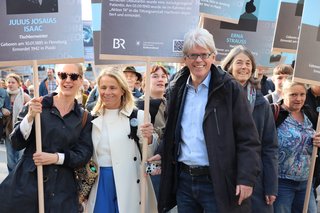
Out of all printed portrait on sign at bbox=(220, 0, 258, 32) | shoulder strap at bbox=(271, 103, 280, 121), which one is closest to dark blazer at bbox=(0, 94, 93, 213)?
shoulder strap at bbox=(271, 103, 280, 121)

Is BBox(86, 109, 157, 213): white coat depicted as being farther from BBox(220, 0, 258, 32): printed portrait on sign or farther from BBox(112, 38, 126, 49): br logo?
BBox(220, 0, 258, 32): printed portrait on sign

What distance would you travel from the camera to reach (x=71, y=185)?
131 inches

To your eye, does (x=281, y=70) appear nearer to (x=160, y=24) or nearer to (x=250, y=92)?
(x=250, y=92)

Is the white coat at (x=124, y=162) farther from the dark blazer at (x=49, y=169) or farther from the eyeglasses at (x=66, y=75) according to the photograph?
the eyeglasses at (x=66, y=75)

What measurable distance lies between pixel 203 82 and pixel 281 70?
254 cm

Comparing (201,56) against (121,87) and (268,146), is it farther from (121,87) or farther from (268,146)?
(268,146)

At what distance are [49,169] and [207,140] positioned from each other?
50.9 inches

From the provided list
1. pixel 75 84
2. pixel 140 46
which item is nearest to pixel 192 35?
pixel 140 46

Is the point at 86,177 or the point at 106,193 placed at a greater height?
the point at 86,177

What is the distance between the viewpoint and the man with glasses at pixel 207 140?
2844 mm

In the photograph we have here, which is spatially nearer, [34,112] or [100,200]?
[34,112]

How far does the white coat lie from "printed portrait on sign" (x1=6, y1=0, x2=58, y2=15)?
976mm

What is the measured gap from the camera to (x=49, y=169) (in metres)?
3.24

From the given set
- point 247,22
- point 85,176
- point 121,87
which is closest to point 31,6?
point 121,87
